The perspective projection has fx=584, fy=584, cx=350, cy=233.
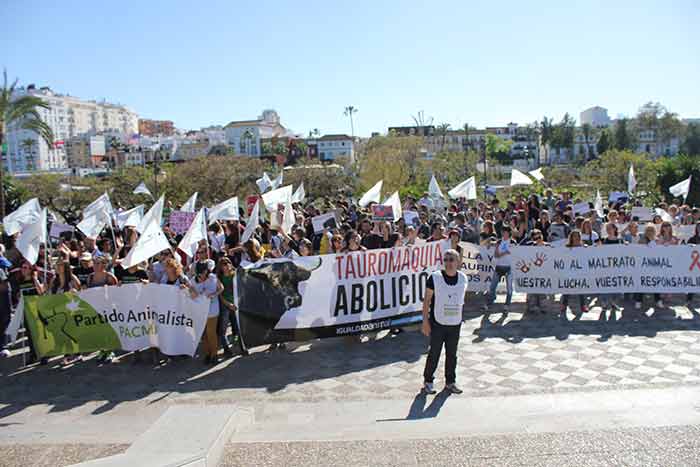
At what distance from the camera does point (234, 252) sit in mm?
11062

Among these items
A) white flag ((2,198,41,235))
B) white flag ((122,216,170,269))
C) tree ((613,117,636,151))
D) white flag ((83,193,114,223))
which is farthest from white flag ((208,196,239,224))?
tree ((613,117,636,151))

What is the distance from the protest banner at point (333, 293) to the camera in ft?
27.2

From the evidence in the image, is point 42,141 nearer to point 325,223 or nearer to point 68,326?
point 325,223

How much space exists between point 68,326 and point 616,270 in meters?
9.10

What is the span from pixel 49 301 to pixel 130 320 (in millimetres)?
1195

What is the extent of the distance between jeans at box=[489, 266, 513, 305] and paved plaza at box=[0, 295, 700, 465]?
0.89 meters

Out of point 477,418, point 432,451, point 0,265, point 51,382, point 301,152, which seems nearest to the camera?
point 432,451

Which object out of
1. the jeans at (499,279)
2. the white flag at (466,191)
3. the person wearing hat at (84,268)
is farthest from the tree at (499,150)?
the person wearing hat at (84,268)

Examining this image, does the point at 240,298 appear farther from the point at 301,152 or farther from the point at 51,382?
the point at 301,152

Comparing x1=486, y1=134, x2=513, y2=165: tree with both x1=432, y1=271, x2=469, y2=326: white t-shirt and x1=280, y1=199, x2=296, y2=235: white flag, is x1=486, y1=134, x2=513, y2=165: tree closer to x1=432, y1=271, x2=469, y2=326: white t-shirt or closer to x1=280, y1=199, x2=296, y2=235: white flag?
x1=280, y1=199, x2=296, y2=235: white flag

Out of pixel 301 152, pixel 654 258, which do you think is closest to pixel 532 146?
pixel 301 152

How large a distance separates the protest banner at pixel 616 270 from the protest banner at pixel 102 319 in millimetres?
6285

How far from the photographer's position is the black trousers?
6855mm

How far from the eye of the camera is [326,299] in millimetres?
8609
